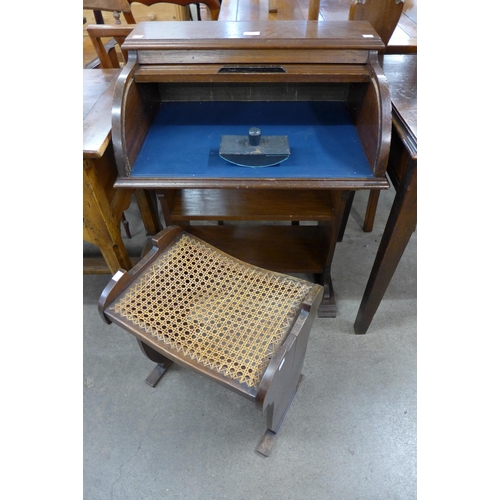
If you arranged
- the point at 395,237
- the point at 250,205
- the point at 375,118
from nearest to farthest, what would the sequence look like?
the point at 375,118 < the point at 395,237 < the point at 250,205

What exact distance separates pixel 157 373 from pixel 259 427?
0.45 m

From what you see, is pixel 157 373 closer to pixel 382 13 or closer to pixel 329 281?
pixel 329 281

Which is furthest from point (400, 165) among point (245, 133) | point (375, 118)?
point (245, 133)

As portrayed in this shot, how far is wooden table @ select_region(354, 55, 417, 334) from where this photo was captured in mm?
979

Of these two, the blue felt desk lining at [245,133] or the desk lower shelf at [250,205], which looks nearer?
the blue felt desk lining at [245,133]

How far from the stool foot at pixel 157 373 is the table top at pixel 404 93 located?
117cm

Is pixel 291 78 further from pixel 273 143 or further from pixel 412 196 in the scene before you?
pixel 412 196

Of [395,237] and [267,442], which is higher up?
[395,237]

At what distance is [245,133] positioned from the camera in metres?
1.22

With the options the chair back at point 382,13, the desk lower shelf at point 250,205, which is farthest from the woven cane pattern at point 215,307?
the chair back at point 382,13

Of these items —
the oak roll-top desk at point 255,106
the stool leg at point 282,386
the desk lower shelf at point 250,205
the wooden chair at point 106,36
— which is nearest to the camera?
the stool leg at point 282,386

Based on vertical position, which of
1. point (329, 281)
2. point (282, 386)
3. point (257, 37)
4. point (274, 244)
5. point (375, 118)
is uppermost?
point (257, 37)

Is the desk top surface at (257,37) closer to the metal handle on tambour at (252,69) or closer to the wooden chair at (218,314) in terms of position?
the metal handle on tambour at (252,69)

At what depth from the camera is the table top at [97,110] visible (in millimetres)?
1138
